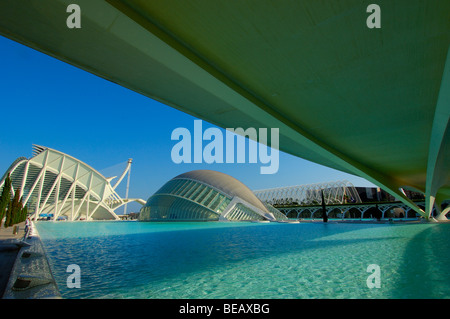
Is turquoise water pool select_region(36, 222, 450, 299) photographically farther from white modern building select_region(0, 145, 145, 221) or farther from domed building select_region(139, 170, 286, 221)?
white modern building select_region(0, 145, 145, 221)

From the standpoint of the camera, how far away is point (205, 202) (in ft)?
99.1

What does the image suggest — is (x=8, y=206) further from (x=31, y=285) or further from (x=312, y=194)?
(x=312, y=194)

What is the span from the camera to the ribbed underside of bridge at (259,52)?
3.47 m

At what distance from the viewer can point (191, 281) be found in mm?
4617

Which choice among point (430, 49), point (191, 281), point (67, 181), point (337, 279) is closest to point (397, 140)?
point (430, 49)

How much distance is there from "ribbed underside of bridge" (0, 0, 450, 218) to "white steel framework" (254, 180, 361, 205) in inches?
2197

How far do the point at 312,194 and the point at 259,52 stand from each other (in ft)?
259

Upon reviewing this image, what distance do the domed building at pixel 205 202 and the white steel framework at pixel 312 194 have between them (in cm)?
3224

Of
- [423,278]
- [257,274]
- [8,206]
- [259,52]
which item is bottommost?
[257,274]

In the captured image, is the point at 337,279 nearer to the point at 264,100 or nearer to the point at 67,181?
the point at 264,100
